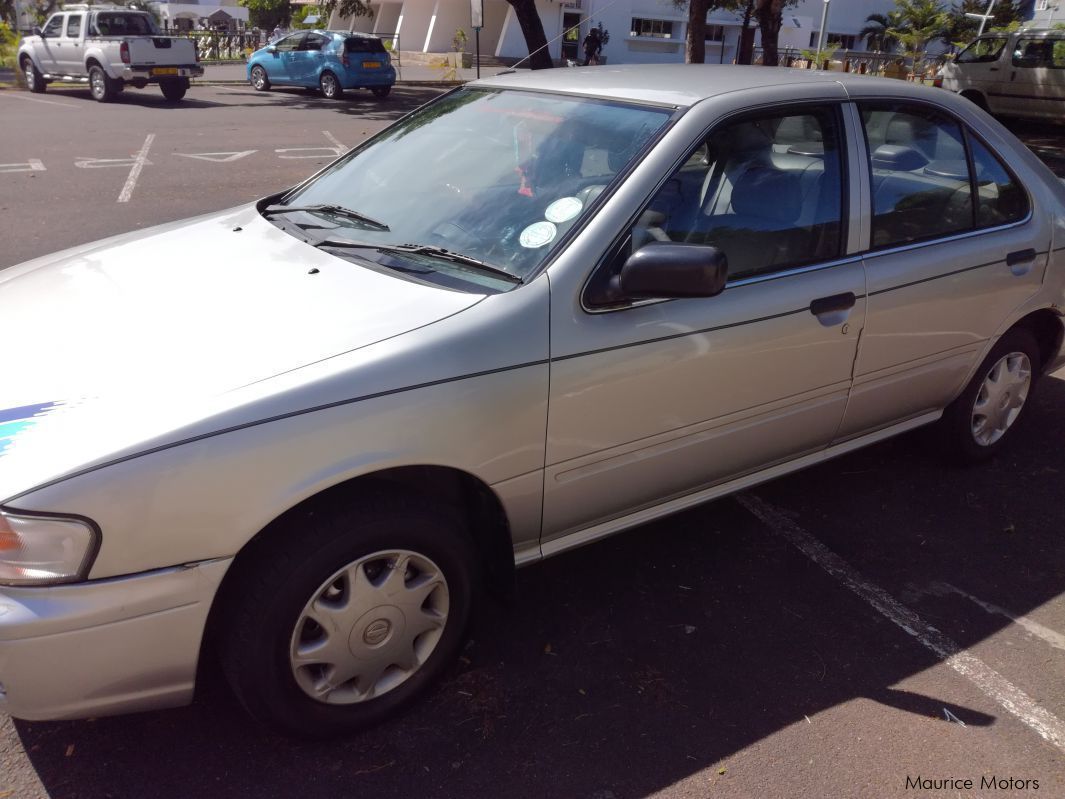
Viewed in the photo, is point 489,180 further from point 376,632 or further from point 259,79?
point 259,79

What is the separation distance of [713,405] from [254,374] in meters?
1.53

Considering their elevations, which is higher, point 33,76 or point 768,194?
point 768,194

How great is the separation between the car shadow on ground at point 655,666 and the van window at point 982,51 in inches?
665

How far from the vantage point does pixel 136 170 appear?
38.0 ft

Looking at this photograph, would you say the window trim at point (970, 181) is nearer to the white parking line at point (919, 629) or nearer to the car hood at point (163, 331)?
the white parking line at point (919, 629)

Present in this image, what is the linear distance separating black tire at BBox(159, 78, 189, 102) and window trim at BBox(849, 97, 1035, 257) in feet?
63.5

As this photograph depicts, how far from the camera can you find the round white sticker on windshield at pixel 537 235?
9.28ft

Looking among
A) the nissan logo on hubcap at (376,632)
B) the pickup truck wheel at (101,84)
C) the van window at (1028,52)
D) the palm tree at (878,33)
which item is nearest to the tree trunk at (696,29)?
the van window at (1028,52)

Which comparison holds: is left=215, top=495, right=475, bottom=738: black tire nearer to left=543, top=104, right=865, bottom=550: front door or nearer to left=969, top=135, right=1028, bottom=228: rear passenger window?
left=543, top=104, right=865, bottom=550: front door

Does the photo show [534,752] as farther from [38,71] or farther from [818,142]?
[38,71]

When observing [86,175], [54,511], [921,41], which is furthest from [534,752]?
[921,41]

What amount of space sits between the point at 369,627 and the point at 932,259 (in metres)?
2.60

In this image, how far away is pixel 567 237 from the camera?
110 inches

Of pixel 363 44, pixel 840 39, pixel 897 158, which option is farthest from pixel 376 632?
pixel 840 39
